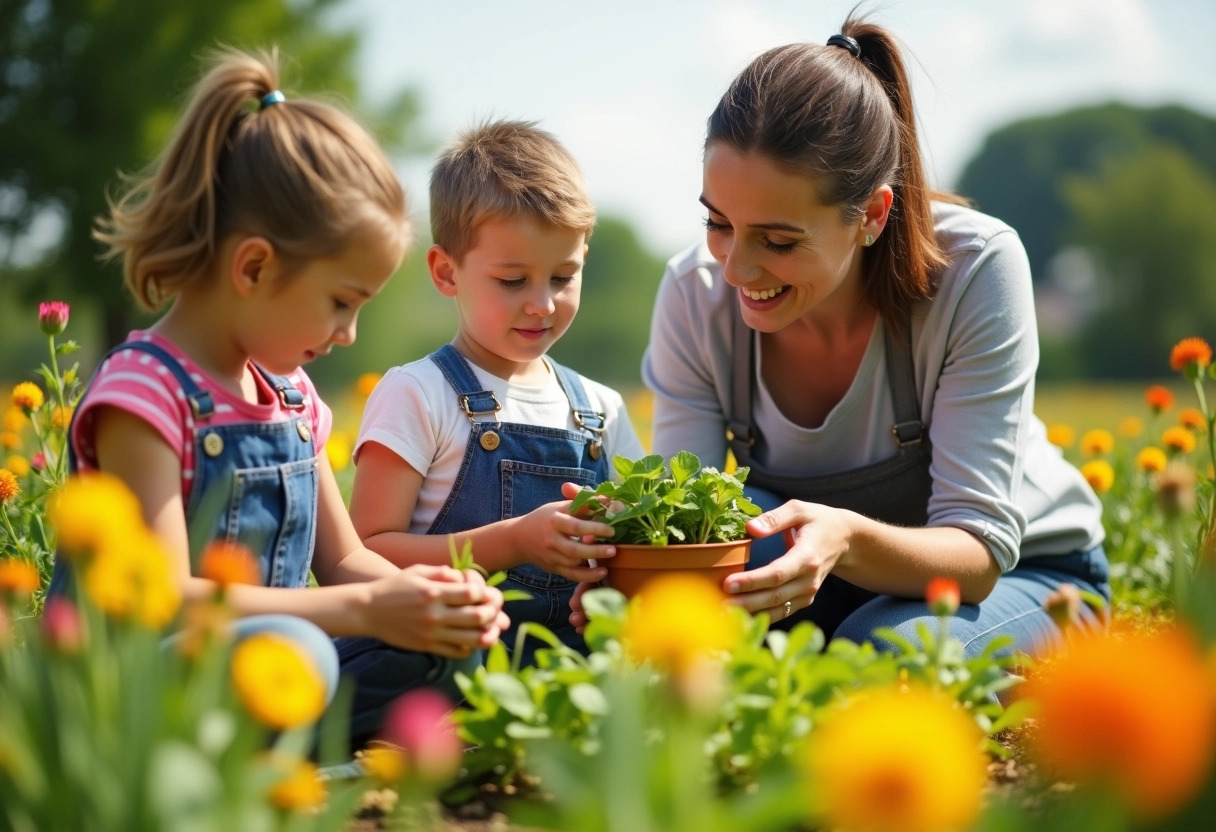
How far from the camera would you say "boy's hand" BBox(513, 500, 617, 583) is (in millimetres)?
2238

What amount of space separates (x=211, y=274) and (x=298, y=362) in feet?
0.72

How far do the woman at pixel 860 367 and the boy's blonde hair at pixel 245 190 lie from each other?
99cm

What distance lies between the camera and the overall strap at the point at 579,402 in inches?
113

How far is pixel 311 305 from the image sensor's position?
1.97 m

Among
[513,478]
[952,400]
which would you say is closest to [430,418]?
[513,478]

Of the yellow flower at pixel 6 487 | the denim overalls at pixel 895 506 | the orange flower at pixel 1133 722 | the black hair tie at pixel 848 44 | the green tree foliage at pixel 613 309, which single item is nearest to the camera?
the orange flower at pixel 1133 722

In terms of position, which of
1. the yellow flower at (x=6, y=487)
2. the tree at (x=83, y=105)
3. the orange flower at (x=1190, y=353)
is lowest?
the yellow flower at (x=6, y=487)

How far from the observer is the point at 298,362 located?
2043 mm

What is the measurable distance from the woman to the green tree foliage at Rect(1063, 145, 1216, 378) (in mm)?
31384

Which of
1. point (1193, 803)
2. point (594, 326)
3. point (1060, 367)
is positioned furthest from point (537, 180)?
point (594, 326)

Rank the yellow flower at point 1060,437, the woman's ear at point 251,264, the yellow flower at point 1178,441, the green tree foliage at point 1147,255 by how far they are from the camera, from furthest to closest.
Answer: the green tree foliage at point 1147,255, the yellow flower at point 1060,437, the yellow flower at point 1178,441, the woman's ear at point 251,264

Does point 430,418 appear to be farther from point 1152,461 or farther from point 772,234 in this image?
point 1152,461

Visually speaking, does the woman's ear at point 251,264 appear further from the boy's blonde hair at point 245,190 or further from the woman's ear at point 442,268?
the woman's ear at point 442,268

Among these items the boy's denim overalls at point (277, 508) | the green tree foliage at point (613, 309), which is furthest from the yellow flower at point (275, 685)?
the green tree foliage at point (613, 309)
